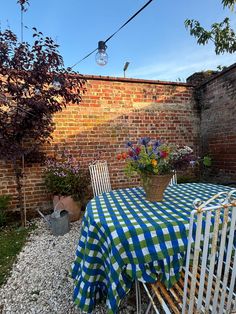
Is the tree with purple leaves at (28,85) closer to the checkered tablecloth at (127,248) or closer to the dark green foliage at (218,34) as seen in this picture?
the checkered tablecloth at (127,248)

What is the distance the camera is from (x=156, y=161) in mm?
1687

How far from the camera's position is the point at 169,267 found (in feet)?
4.31

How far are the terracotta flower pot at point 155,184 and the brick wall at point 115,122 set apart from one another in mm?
2415

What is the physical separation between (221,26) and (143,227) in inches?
258

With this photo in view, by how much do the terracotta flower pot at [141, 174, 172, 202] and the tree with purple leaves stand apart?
1989 millimetres

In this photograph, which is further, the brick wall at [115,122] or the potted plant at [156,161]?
the brick wall at [115,122]

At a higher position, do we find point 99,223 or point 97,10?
point 97,10

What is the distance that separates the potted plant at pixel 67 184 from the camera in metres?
3.44

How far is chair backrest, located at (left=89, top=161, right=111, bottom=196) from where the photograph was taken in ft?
11.9

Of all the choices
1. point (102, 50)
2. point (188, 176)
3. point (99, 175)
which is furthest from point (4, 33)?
point (188, 176)

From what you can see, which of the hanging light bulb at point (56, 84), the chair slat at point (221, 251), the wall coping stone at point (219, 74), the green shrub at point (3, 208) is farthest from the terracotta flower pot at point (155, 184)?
the wall coping stone at point (219, 74)

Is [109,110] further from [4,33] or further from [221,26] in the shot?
[221,26]

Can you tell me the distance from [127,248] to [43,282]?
1279 millimetres

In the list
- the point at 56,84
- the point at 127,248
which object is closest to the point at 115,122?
the point at 56,84
